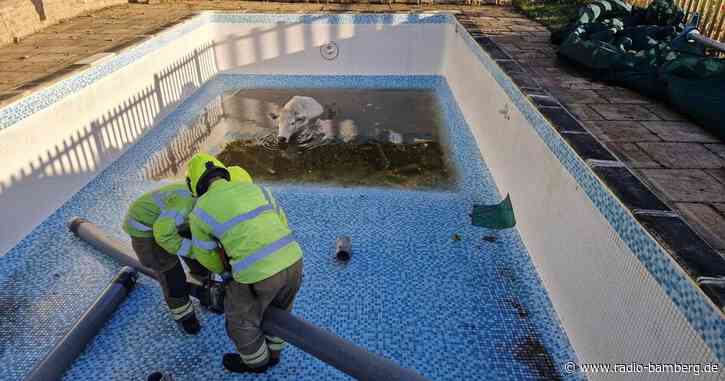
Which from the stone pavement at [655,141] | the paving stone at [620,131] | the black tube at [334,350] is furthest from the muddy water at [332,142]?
the black tube at [334,350]

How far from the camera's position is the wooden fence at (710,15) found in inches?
290

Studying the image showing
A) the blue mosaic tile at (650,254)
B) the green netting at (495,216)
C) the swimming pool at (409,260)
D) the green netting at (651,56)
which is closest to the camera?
the blue mosaic tile at (650,254)

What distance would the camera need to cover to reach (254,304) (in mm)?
3023

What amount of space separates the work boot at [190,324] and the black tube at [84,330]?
0.63 meters

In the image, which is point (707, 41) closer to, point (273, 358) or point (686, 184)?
point (686, 184)

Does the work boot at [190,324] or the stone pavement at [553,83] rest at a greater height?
the stone pavement at [553,83]

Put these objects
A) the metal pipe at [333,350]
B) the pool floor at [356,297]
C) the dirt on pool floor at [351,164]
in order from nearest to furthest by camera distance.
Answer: the metal pipe at [333,350]
the pool floor at [356,297]
the dirt on pool floor at [351,164]

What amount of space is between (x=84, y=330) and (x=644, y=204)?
4.20 m

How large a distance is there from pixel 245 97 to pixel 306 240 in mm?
5288

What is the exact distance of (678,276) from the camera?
244 centimetres

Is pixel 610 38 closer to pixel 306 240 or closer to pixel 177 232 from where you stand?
pixel 306 240

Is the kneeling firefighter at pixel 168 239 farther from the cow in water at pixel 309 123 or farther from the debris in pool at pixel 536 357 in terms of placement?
the cow in water at pixel 309 123

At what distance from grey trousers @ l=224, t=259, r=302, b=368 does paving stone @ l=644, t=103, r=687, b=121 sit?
4522 mm

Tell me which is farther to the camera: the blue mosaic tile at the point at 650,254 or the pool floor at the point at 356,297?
the pool floor at the point at 356,297
